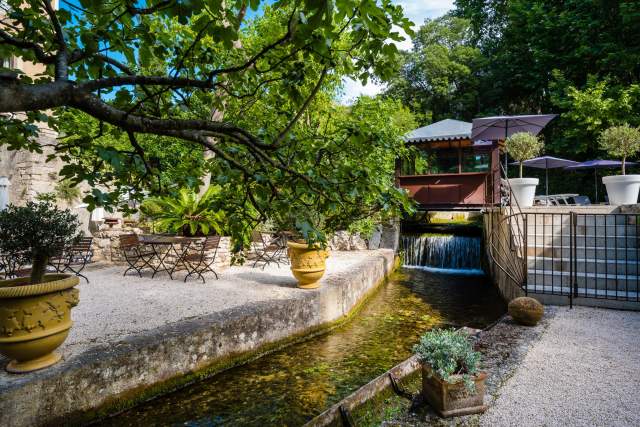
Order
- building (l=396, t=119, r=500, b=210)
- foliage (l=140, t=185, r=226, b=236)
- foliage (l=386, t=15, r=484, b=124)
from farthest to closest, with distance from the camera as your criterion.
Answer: foliage (l=386, t=15, r=484, b=124)
building (l=396, t=119, r=500, b=210)
foliage (l=140, t=185, r=226, b=236)

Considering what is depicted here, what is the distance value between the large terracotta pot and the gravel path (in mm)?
3797

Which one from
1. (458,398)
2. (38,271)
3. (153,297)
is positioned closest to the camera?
(458,398)

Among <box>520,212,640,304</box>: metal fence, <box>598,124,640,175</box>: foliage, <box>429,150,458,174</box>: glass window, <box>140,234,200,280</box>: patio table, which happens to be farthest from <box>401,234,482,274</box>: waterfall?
<box>140,234,200,280</box>: patio table

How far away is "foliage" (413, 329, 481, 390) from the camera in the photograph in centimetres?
307

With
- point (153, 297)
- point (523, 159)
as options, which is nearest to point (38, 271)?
point (153, 297)

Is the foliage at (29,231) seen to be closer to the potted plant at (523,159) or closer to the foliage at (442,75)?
the potted plant at (523,159)

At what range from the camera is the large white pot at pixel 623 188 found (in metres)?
7.98

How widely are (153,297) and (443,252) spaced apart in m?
9.75

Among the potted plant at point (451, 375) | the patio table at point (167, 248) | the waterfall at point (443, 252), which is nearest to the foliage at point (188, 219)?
the patio table at point (167, 248)

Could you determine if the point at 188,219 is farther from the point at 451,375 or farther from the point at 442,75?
the point at 442,75

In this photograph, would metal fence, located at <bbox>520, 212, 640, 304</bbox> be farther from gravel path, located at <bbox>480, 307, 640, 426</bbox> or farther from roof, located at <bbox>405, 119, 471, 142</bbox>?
roof, located at <bbox>405, 119, 471, 142</bbox>

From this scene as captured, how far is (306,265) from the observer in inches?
255

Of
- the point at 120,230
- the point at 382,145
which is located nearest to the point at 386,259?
the point at 120,230

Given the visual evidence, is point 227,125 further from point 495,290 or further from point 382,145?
point 495,290
